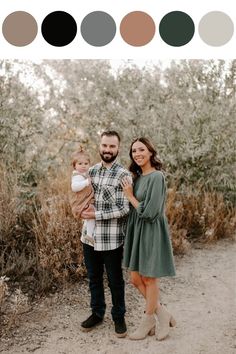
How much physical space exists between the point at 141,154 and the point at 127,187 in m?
0.29

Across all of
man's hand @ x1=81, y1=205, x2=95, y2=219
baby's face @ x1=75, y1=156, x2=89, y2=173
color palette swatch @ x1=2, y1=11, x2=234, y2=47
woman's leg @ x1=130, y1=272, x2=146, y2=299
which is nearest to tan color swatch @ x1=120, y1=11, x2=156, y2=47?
color palette swatch @ x1=2, y1=11, x2=234, y2=47

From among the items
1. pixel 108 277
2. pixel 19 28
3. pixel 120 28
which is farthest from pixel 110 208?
pixel 19 28

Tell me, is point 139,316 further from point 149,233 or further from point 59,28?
point 59,28

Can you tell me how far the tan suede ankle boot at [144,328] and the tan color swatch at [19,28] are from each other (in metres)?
2.47

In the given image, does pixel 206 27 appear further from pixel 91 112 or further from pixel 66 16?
pixel 91 112

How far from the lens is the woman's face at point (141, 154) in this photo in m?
3.71

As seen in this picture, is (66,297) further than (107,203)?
Yes

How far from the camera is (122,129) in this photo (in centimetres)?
757

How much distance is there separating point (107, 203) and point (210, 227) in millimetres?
3140

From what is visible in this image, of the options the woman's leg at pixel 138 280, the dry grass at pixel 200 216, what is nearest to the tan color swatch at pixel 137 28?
the woman's leg at pixel 138 280

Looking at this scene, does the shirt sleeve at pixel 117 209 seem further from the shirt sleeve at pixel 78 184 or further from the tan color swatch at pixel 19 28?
the tan color swatch at pixel 19 28

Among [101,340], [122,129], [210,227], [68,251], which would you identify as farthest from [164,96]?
[101,340]

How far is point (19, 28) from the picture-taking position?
11.6 feet

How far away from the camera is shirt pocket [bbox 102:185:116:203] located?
3.75m
